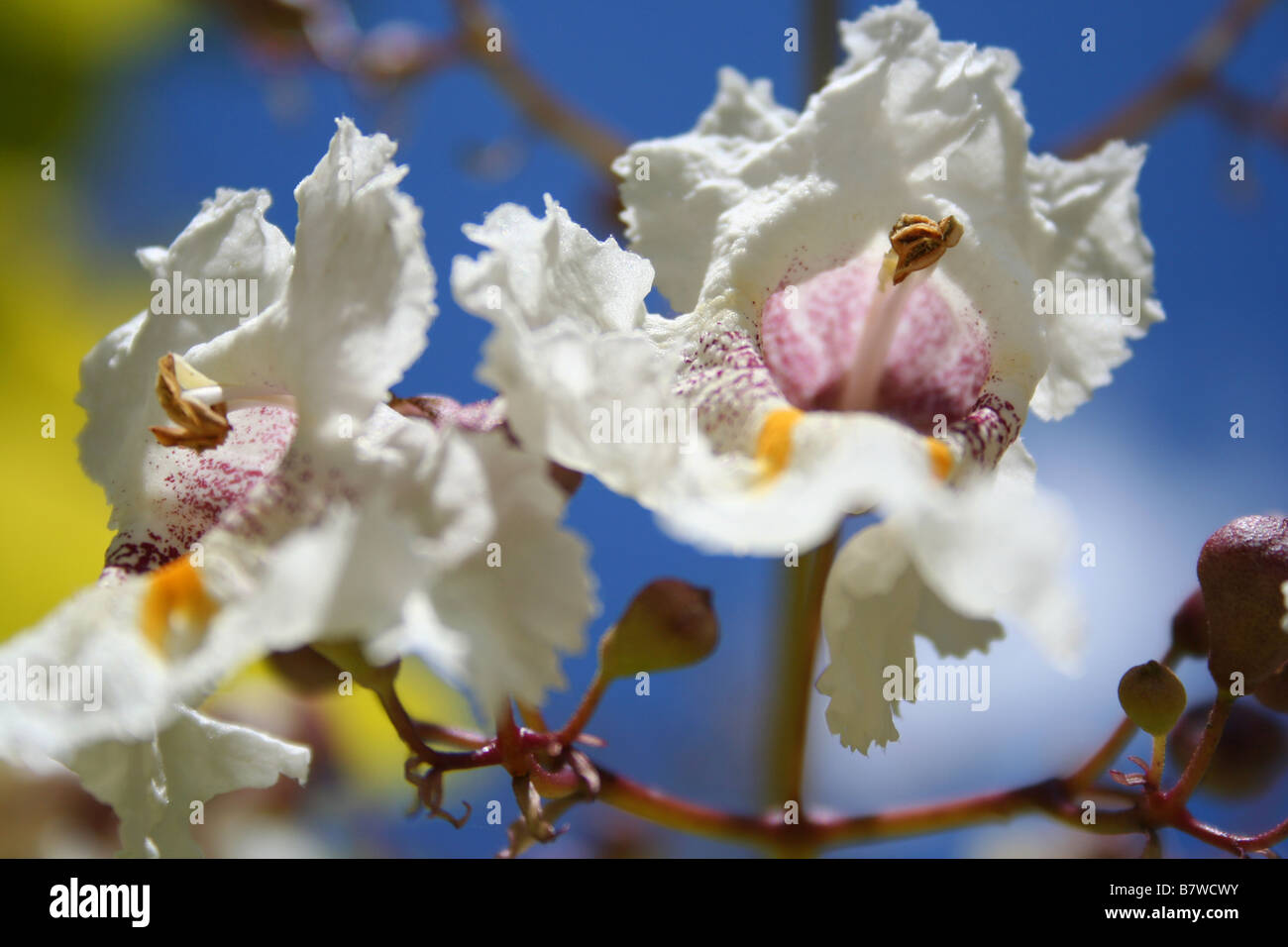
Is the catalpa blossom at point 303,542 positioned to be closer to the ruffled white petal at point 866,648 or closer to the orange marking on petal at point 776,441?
the orange marking on petal at point 776,441

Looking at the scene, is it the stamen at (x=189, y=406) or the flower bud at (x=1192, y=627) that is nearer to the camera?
the stamen at (x=189, y=406)

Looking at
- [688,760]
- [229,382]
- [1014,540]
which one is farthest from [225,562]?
[688,760]

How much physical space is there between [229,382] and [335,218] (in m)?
0.16

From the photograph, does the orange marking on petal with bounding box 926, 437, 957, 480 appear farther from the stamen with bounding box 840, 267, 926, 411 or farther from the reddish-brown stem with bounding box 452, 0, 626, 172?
the reddish-brown stem with bounding box 452, 0, 626, 172

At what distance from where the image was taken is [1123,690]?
0.80 m

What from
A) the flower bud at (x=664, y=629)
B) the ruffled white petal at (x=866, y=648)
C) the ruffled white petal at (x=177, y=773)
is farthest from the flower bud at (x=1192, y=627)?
the ruffled white petal at (x=177, y=773)

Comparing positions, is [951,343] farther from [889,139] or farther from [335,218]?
[335,218]

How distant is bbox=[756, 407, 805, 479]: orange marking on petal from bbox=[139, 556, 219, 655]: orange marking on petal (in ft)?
1.07

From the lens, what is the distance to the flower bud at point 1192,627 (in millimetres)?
928

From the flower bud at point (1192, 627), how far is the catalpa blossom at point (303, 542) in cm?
58

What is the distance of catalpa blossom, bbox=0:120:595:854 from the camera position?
1.86 ft

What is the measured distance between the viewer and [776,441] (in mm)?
701

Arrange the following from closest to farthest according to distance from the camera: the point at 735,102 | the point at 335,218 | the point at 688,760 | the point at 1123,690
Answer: the point at 335,218
the point at 1123,690
the point at 735,102
the point at 688,760
